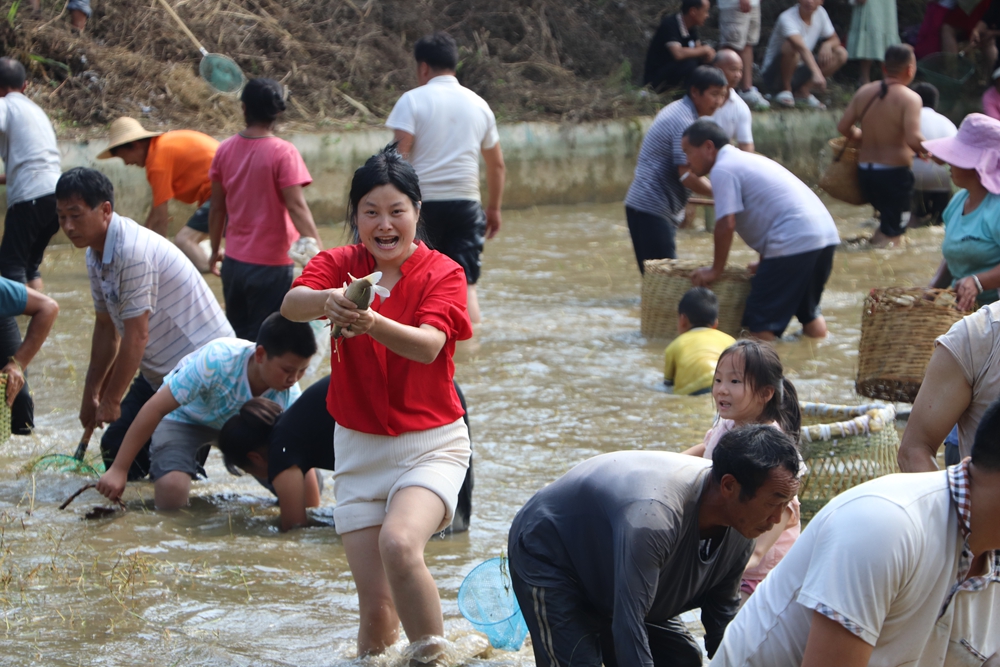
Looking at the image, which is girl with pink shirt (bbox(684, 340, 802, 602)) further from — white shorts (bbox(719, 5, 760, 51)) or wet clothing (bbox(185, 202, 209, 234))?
white shorts (bbox(719, 5, 760, 51))

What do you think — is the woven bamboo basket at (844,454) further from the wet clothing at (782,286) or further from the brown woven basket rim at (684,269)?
the brown woven basket rim at (684,269)

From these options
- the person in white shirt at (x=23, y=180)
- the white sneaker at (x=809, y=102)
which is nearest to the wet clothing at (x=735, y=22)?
the white sneaker at (x=809, y=102)

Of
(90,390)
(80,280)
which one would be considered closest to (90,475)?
(90,390)

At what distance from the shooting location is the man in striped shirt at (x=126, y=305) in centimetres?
491

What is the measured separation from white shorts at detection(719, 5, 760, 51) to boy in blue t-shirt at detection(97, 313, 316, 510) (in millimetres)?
10516

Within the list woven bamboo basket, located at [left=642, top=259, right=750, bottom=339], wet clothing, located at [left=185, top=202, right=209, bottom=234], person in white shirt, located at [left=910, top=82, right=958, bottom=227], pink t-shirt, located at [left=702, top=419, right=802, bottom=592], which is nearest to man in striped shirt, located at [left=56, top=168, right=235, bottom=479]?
pink t-shirt, located at [left=702, top=419, right=802, bottom=592]

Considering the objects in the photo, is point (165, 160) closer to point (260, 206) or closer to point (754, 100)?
point (260, 206)

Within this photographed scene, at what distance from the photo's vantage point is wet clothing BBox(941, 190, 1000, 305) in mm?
4980

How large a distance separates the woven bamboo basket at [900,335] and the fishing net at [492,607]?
8.47 ft

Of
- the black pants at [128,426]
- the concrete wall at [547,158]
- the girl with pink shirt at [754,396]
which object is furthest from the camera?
the concrete wall at [547,158]

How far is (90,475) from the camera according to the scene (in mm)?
5285

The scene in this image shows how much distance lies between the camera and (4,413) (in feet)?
17.7

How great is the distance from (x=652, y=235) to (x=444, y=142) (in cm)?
185

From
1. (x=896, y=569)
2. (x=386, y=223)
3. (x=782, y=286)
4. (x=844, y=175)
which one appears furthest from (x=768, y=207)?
(x=896, y=569)
